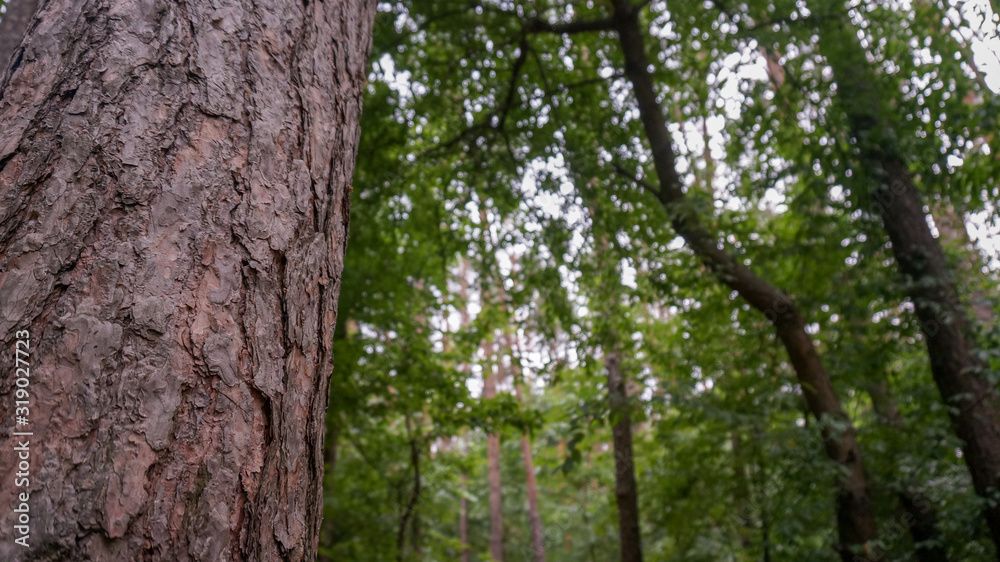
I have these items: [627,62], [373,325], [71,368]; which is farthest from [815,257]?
[71,368]

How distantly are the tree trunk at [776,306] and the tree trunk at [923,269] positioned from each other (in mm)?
756

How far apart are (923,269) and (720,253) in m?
1.64

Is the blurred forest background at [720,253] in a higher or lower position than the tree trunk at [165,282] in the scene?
higher

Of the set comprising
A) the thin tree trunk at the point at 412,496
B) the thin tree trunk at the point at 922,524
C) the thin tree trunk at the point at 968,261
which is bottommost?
the thin tree trunk at the point at 922,524

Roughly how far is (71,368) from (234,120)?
0.50 meters

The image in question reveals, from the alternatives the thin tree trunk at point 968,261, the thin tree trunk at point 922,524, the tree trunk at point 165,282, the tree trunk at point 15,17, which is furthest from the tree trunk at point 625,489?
the tree trunk at point 165,282

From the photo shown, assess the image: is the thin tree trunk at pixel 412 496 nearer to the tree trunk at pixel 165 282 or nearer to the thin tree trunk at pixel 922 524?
the thin tree trunk at pixel 922 524

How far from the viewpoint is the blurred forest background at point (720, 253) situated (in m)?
4.59

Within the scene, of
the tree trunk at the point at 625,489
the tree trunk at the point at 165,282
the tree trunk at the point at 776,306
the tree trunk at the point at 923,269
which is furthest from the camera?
the tree trunk at the point at 625,489

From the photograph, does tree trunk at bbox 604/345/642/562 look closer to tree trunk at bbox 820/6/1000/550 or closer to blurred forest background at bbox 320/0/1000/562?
blurred forest background at bbox 320/0/1000/562

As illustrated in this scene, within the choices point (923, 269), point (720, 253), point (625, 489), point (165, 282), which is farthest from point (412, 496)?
point (165, 282)

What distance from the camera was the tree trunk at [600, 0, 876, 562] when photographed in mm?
4602

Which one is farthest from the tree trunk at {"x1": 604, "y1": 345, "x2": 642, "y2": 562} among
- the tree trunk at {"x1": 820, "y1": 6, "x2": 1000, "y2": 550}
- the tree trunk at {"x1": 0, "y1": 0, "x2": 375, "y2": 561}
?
the tree trunk at {"x1": 0, "y1": 0, "x2": 375, "y2": 561}

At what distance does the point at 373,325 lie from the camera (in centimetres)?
635
